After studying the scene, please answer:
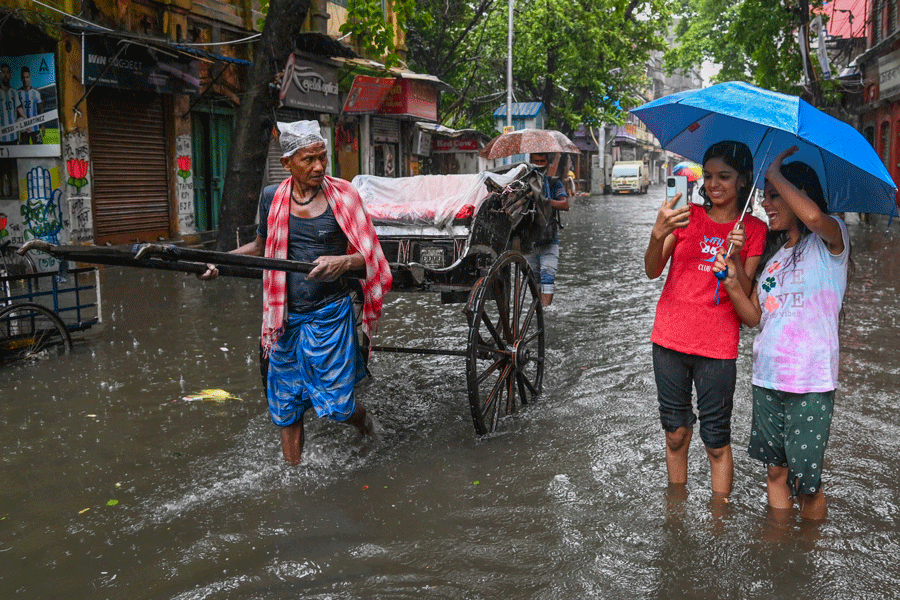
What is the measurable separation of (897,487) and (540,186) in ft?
10.3

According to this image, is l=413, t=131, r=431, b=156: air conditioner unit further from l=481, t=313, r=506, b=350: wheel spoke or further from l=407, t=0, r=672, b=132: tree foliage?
l=481, t=313, r=506, b=350: wheel spoke

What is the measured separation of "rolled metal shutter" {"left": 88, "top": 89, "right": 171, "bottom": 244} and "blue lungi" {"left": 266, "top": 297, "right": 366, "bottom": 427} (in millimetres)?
9326

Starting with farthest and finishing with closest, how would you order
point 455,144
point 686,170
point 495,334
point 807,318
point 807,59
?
point 455,144 < point 807,59 < point 686,170 < point 495,334 < point 807,318

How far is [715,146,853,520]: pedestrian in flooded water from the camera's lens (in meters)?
3.19

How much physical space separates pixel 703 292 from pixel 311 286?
1904 millimetres

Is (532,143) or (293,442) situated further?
(532,143)

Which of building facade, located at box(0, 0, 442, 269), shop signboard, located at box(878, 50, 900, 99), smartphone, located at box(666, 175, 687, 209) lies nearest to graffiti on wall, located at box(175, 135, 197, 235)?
building facade, located at box(0, 0, 442, 269)

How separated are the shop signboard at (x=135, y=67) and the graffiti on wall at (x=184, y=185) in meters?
1.09

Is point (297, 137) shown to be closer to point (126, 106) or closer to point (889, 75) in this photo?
point (126, 106)

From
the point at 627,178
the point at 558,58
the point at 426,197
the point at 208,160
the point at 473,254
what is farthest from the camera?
the point at 627,178

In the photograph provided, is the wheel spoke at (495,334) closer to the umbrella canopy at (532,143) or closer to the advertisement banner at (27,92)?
the umbrella canopy at (532,143)

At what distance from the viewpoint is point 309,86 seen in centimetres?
1670

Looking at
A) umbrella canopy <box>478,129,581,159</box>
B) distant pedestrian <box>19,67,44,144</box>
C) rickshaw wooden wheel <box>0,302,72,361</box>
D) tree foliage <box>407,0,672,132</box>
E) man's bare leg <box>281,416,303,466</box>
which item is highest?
tree foliage <box>407,0,672,132</box>


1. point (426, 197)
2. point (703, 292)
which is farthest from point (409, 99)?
point (703, 292)
